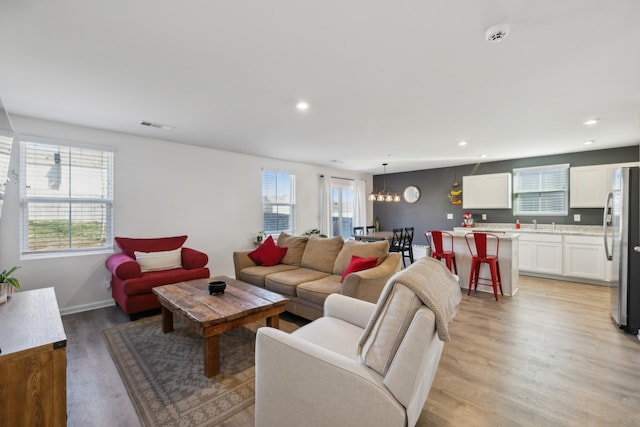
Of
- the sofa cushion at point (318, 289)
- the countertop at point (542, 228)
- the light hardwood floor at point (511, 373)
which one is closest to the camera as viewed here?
the light hardwood floor at point (511, 373)

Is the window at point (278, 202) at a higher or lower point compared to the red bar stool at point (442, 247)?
higher

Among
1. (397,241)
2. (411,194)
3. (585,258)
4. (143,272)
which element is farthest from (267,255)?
(585,258)

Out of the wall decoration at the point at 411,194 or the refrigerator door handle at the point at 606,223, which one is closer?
the refrigerator door handle at the point at 606,223

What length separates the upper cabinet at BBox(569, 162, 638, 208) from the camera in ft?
15.9

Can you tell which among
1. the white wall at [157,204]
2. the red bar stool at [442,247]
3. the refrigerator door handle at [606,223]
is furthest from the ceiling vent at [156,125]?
the refrigerator door handle at [606,223]

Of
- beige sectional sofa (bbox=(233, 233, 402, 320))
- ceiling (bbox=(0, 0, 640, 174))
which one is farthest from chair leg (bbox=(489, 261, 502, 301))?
ceiling (bbox=(0, 0, 640, 174))

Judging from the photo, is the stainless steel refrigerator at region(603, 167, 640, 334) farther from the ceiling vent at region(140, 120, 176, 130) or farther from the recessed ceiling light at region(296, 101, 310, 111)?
the ceiling vent at region(140, 120, 176, 130)

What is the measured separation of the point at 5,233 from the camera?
3195mm

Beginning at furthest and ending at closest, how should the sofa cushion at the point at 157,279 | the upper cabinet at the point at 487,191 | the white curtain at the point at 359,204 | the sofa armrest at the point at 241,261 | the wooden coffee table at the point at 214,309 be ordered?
the white curtain at the point at 359,204 < the upper cabinet at the point at 487,191 < the sofa armrest at the point at 241,261 < the sofa cushion at the point at 157,279 < the wooden coffee table at the point at 214,309

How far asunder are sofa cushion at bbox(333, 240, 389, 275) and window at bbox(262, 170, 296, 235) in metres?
2.48

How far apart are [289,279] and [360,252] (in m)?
0.92

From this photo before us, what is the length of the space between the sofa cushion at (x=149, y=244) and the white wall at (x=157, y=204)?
0.25 metres

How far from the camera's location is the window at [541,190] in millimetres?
5438

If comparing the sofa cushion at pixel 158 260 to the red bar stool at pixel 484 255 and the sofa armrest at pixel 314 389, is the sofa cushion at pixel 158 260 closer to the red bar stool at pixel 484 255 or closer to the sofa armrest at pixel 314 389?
the sofa armrest at pixel 314 389
